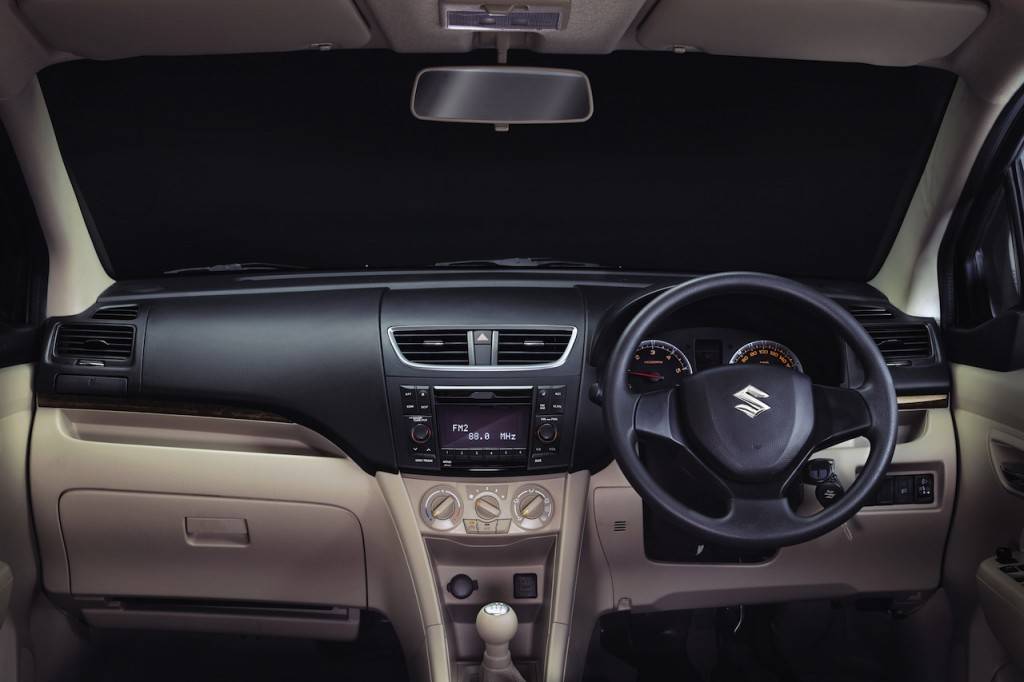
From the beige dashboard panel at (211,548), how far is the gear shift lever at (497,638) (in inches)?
17.2

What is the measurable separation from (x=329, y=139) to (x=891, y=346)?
2.03 m

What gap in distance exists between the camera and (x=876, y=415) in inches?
78.0

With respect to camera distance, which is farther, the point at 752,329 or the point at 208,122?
the point at 208,122

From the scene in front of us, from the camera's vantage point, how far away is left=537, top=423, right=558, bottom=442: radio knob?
2.53 m

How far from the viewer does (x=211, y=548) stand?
2.70m

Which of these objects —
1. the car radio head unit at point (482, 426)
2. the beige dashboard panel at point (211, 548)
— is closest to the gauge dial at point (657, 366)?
the car radio head unit at point (482, 426)

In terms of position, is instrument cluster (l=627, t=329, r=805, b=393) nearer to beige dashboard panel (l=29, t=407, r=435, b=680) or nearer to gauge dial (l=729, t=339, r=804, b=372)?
gauge dial (l=729, t=339, r=804, b=372)

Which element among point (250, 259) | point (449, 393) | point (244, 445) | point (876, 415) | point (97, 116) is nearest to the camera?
point (876, 415)

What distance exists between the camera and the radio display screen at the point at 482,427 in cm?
252

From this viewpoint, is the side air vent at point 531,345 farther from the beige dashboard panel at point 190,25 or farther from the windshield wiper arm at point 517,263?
the beige dashboard panel at point 190,25

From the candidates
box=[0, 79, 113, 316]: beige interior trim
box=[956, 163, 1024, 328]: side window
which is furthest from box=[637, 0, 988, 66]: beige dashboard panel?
box=[0, 79, 113, 316]: beige interior trim

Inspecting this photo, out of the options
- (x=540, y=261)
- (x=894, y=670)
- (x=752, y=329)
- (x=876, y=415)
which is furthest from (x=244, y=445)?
(x=894, y=670)

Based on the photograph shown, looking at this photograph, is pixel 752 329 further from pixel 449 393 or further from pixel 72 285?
pixel 72 285

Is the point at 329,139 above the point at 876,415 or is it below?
above
